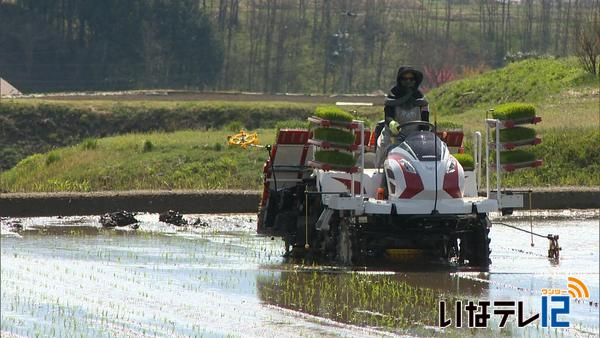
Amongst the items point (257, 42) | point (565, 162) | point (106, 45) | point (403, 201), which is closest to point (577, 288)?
point (403, 201)

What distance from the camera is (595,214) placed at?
28500 mm

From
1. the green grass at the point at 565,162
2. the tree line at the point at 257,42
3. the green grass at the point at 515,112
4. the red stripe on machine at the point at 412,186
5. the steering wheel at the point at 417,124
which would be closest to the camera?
the red stripe on machine at the point at 412,186

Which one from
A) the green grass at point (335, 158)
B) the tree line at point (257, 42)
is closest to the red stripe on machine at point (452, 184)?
the green grass at point (335, 158)

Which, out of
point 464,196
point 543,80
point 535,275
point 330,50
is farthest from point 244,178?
point 330,50

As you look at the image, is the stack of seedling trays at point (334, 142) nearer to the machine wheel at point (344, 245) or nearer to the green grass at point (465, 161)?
the machine wheel at point (344, 245)

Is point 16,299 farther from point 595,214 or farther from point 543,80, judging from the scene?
point 543,80

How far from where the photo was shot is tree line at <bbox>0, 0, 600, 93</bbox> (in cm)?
10475

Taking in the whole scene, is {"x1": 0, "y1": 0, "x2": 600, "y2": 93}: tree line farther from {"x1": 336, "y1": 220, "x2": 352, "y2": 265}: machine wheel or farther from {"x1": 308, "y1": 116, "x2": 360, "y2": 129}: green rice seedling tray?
{"x1": 308, "y1": 116, "x2": 360, "y2": 129}: green rice seedling tray

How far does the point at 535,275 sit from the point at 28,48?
86.8m

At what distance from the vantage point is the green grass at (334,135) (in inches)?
785

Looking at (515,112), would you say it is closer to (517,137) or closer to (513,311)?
(517,137)

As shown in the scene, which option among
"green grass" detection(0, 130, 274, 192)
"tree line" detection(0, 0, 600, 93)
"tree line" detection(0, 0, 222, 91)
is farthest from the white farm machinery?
"tree line" detection(0, 0, 222, 91)

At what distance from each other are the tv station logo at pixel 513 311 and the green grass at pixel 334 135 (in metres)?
3.91

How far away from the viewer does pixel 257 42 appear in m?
114
